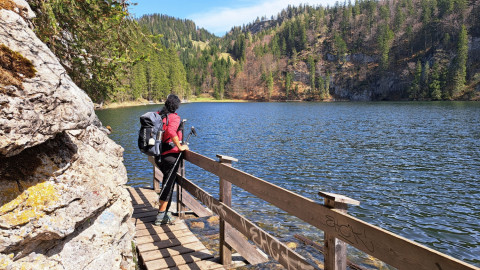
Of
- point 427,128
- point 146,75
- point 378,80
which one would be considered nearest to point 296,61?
point 378,80

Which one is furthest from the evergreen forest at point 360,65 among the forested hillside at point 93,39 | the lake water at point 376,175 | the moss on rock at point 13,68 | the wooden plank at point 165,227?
the moss on rock at point 13,68

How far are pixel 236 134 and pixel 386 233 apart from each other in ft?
107

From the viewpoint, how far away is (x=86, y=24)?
8227mm

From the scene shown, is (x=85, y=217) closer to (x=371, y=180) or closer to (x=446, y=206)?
(x=446, y=206)

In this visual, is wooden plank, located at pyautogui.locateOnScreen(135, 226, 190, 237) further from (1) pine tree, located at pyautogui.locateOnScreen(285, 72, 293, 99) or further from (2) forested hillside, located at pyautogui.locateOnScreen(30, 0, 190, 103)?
(1) pine tree, located at pyautogui.locateOnScreen(285, 72, 293, 99)

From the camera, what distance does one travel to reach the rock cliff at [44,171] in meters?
2.99

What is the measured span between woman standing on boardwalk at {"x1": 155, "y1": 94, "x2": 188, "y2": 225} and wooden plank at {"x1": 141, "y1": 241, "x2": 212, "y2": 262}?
1.20 meters

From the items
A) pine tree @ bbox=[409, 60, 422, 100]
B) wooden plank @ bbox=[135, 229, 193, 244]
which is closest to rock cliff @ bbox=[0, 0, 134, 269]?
wooden plank @ bbox=[135, 229, 193, 244]

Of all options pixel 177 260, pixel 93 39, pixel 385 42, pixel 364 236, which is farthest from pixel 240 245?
pixel 385 42

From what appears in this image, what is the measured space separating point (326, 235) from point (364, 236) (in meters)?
0.51

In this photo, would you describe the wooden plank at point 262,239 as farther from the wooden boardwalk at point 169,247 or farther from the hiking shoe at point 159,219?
the hiking shoe at point 159,219

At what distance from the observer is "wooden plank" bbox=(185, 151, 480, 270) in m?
2.13

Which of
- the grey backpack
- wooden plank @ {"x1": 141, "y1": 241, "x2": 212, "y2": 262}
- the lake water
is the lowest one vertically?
the lake water

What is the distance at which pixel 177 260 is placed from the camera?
18.0ft
